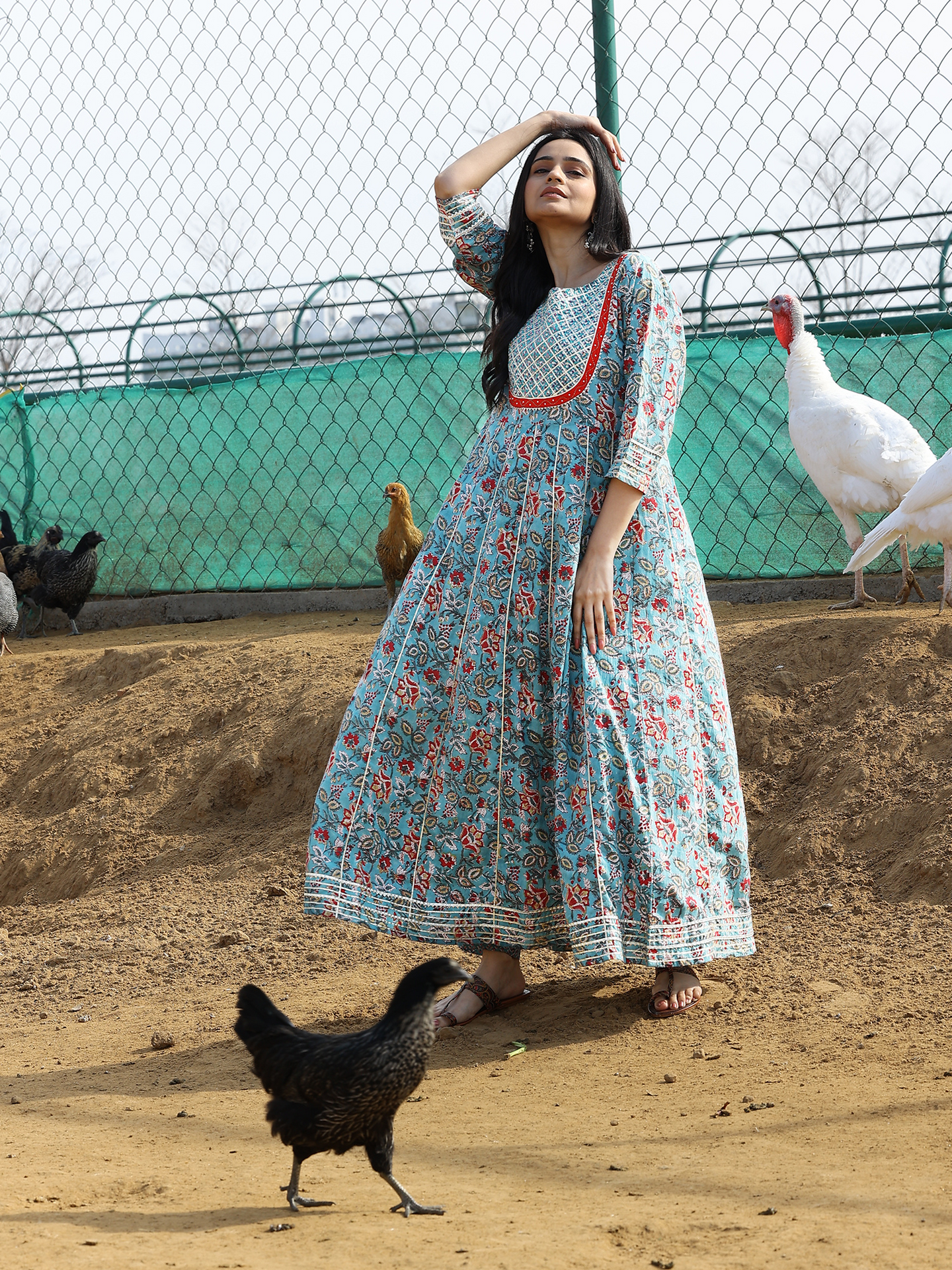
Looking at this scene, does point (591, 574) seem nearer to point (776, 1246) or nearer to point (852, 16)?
point (776, 1246)

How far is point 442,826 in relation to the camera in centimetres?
283

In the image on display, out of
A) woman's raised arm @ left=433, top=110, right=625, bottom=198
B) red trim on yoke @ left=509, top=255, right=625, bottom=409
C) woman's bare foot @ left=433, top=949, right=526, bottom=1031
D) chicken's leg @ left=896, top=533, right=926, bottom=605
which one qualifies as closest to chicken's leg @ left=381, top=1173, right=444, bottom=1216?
woman's bare foot @ left=433, top=949, right=526, bottom=1031

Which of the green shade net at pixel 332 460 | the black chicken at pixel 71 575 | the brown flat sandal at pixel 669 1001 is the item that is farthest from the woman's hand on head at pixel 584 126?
the black chicken at pixel 71 575

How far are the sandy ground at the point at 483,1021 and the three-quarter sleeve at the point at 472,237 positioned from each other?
1862 mm

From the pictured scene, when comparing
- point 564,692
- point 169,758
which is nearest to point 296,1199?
point 564,692

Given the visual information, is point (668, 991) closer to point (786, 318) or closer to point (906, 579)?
point (906, 579)

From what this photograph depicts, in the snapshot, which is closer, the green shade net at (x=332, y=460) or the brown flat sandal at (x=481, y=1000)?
the brown flat sandal at (x=481, y=1000)

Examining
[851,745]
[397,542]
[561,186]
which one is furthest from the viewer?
[397,542]

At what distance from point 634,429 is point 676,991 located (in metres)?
1.34

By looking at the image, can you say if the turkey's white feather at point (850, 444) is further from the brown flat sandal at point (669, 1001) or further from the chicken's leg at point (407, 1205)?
the chicken's leg at point (407, 1205)

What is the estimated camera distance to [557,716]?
8.97 ft

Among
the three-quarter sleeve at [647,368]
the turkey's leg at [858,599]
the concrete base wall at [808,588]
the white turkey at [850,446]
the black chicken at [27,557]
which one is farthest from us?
the black chicken at [27,557]

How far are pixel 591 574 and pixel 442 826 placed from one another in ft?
2.21

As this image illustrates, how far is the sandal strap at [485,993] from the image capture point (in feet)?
9.82
